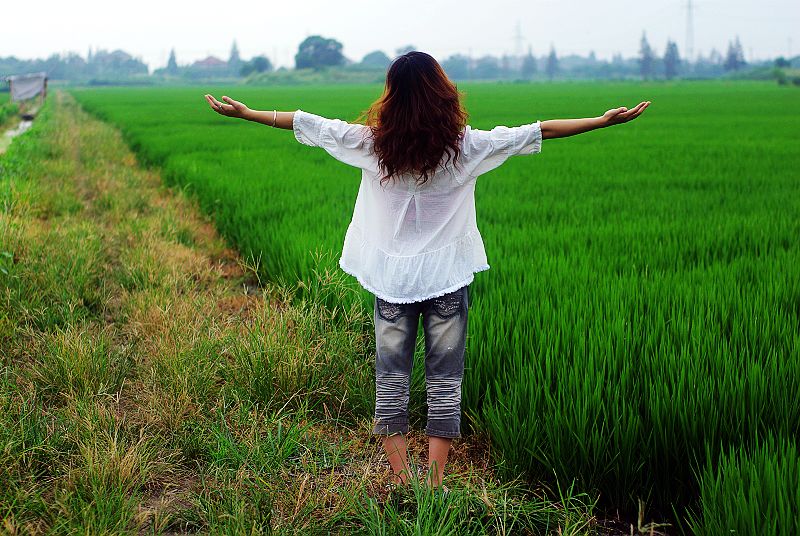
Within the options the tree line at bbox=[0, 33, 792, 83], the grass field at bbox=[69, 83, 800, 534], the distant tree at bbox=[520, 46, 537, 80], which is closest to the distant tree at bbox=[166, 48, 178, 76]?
the tree line at bbox=[0, 33, 792, 83]

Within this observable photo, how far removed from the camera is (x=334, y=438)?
277cm

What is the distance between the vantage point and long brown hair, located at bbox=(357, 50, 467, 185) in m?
2.11

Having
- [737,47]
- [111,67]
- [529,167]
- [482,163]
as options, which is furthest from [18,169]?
[737,47]

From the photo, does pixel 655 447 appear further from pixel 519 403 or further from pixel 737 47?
pixel 737 47

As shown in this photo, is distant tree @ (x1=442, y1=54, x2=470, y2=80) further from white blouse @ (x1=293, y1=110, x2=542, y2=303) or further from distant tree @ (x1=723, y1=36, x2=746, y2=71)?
white blouse @ (x1=293, y1=110, x2=542, y2=303)

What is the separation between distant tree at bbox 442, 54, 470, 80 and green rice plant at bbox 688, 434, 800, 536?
143m

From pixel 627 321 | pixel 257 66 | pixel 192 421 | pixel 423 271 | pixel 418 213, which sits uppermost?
pixel 257 66

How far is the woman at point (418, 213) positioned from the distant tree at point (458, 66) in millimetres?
142230

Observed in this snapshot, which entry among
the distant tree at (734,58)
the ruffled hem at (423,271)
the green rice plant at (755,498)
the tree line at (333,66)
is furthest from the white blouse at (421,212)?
the distant tree at (734,58)

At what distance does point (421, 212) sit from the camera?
2246mm

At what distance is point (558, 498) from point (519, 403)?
32 centimetres

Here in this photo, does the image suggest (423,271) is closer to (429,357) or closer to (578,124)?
(429,357)

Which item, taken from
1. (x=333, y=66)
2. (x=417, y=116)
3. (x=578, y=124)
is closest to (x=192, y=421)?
(x=417, y=116)

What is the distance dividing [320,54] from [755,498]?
111949mm
